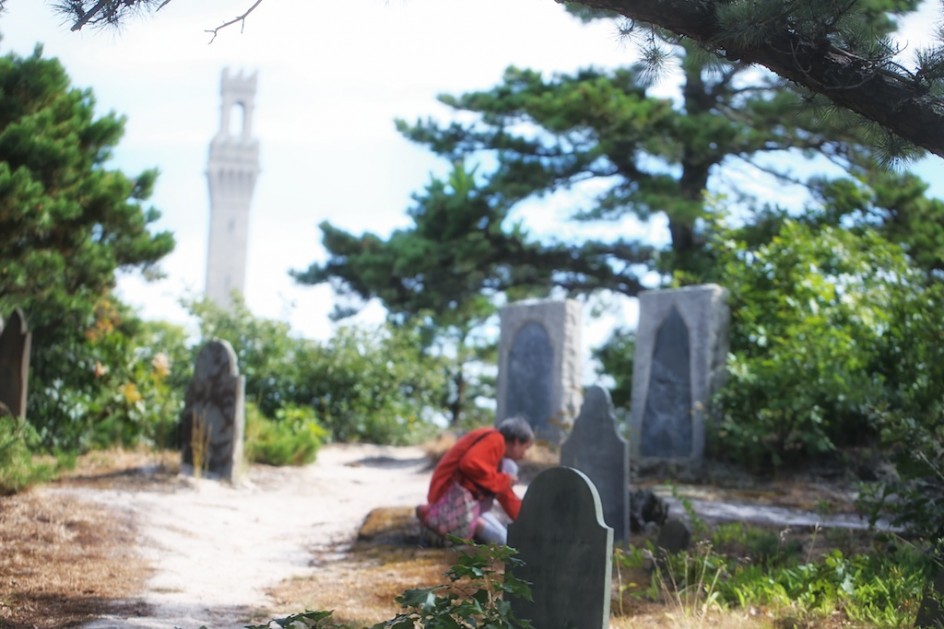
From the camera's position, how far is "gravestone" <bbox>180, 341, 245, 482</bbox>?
35.5 feet

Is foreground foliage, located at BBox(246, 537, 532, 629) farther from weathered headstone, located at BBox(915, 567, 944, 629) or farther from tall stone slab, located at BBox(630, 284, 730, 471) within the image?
tall stone slab, located at BBox(630, 284, 730, 471)

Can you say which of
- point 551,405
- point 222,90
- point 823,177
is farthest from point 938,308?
point 222,90

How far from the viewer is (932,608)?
4645mm

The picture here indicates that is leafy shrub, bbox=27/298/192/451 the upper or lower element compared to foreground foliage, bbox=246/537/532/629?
upper

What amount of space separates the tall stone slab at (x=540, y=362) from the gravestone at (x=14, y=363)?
22.9 feet

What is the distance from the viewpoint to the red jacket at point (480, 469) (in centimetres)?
712

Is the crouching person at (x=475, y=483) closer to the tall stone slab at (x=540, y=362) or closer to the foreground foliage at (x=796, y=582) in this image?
the foreground foliage at (x=796, y=582)

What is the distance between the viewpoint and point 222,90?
2825 inches

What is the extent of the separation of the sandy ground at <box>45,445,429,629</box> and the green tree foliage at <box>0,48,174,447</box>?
1.96 m

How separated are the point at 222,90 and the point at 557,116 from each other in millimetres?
57674

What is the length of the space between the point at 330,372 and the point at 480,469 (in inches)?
440

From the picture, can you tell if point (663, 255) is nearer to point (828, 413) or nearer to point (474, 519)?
point (828, 413)

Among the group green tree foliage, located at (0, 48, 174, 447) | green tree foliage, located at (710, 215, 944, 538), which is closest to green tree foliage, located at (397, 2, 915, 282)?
green tree foliage, located at (710, 215, 944, 538)

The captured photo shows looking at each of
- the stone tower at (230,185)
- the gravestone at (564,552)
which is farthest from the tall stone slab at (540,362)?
the stone tower at (230,185)
